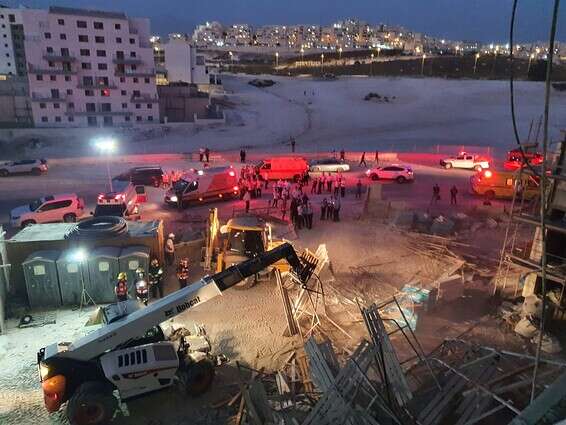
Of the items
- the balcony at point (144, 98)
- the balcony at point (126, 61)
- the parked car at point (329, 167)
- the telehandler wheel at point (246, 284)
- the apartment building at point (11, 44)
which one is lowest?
the telehandler wheel at point (246, 284)

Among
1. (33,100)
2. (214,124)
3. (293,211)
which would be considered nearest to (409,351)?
(293,211)

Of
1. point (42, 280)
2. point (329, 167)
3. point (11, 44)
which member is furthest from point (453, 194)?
point (11, 44)

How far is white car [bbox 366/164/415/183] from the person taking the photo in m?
29.1

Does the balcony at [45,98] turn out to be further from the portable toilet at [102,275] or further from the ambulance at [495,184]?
the ambulance at [495,184]

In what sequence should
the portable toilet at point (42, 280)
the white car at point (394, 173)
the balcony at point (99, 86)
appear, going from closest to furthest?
the portable toilet at point (42, 280), the white car at point (394, 173), the balcony at point (99, 86)

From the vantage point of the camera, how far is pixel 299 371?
10250 millimetres

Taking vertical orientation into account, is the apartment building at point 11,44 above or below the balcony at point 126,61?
above

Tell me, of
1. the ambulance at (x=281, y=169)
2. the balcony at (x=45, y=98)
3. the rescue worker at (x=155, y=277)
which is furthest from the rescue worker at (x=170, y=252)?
the balcony at (x=45, y=98)

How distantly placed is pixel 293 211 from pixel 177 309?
38.8ft

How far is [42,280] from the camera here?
523 inches

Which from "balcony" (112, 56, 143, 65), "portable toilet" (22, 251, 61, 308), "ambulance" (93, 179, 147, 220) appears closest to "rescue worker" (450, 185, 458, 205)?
"ambulance" (93, 179, 147, 220)

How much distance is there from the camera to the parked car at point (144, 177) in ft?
90.1

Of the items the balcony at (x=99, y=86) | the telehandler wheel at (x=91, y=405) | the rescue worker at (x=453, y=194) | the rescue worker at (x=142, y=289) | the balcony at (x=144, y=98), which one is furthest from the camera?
the balcony at (x=144, y=98)

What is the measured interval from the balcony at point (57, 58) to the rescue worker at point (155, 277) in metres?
43.6
